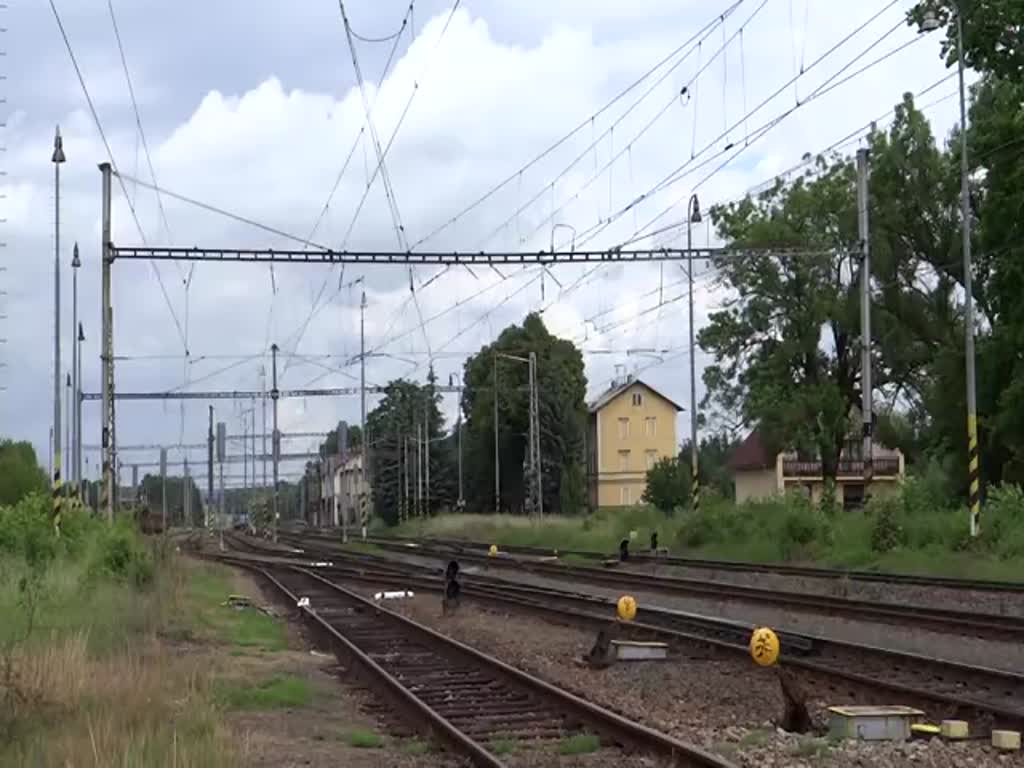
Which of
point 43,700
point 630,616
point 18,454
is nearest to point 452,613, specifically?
point 630,616

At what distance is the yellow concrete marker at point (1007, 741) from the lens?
1116 cm

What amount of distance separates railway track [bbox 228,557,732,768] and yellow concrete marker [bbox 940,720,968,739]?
2.43 meters

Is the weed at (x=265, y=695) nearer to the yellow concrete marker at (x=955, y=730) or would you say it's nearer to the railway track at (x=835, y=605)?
the yellow concrete marker at (x=955, y=730)

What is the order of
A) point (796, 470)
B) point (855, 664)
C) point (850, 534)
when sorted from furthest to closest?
point (796, 470), point (850, 534), point (855, 664)

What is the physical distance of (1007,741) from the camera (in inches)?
440

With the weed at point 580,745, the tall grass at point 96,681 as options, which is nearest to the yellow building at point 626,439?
the tall grass at point 96,681

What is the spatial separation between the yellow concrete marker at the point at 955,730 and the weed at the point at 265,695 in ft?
21.9

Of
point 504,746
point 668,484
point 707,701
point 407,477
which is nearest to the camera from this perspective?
point 504,746

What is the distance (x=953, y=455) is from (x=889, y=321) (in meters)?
11.2

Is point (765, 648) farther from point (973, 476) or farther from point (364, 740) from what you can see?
point (973, 476)

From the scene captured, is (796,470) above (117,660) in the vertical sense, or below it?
above

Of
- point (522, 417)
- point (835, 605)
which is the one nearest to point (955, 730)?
point (835, 605)

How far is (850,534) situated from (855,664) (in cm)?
2286

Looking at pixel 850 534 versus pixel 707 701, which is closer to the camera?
pixel 707 701
